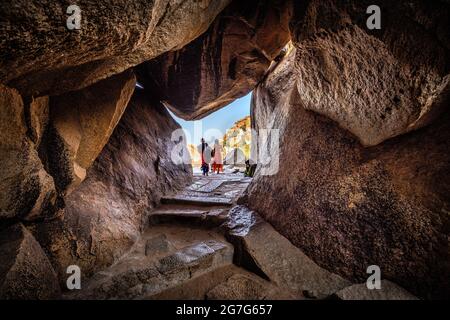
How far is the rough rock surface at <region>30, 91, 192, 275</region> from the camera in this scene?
3088 millimetres

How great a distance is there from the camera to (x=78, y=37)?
1.89 m

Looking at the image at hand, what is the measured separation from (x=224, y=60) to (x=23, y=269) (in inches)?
229

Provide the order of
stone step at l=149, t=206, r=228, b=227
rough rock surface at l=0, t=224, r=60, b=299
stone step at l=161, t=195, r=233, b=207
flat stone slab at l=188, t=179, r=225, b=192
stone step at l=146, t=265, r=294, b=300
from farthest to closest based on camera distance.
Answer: flat stone slab at l=188, t=179, r=225, b=192 < stone step at l=161, t=195, r=233, b=207 < stone step at l=149, t=206, r=228, b=227 < stone step at l=146, t=265, r=294, b=300 < rough rock surface at l=0, t=224, r=60, b=299

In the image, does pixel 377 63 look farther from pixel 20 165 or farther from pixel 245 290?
pixel 20 165

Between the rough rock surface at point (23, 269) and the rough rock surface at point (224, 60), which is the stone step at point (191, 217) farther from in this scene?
the rough rock surface at point (224, 60)

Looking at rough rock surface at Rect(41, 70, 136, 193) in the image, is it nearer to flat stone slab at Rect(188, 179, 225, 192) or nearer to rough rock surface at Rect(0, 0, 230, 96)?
rough rock surface at Rect(0, 0, 230, 96)

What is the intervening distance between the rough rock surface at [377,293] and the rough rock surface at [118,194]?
10.5 ft

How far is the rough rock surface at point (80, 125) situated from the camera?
10.5 ft

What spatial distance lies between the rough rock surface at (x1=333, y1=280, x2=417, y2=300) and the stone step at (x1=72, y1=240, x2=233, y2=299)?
1639 mm

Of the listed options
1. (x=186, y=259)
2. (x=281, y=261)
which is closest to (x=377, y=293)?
(x=281, y=261)

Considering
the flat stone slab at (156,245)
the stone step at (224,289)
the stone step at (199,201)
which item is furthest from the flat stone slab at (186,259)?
the stone step at (199,201)

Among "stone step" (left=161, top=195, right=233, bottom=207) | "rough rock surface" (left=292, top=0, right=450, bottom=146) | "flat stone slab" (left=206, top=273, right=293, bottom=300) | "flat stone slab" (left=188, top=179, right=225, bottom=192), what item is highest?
"rough rock surface" (left=292, top=0, right=450, bottom=146)

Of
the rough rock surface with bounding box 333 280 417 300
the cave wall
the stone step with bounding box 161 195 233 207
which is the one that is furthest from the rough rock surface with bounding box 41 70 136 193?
the rough rock surface with bounding box 333 280 417 300
